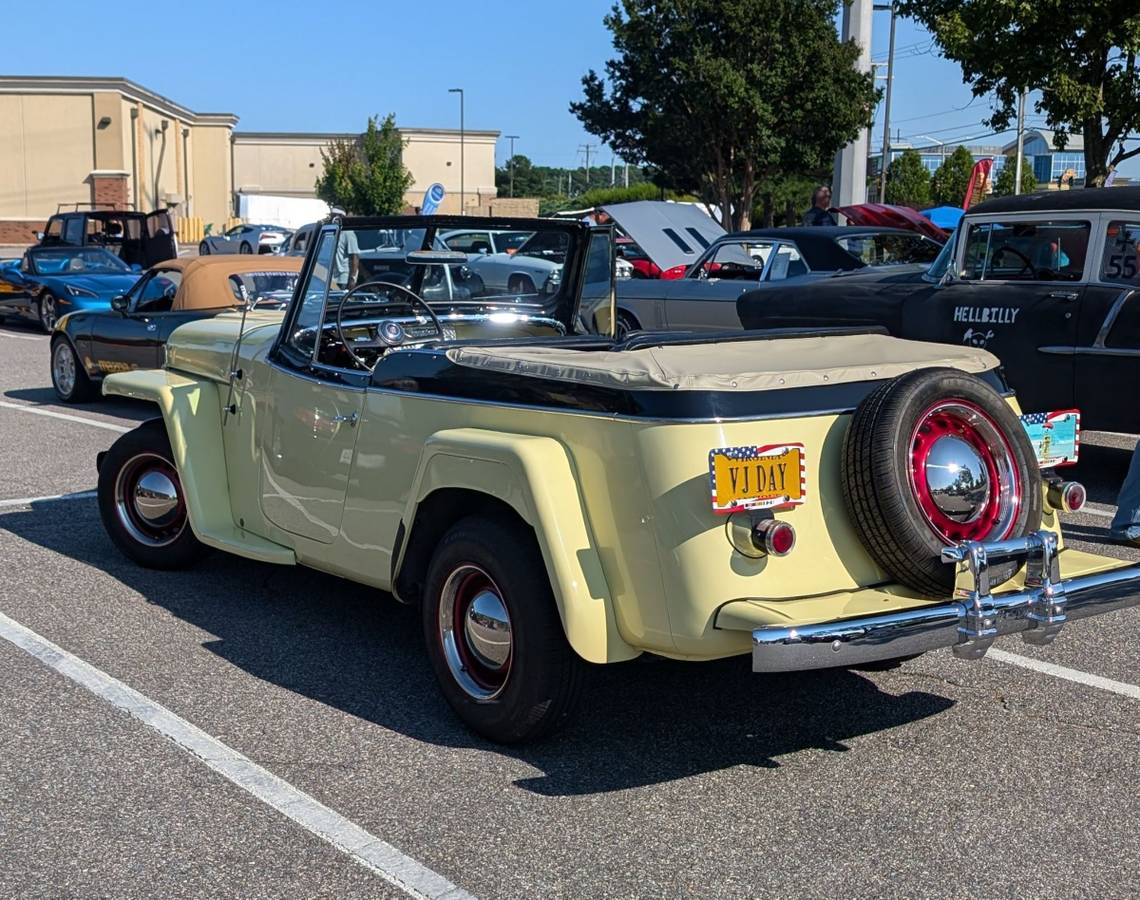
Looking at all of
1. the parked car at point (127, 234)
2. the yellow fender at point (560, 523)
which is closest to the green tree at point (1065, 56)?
the yellow fender at point (560, 523)

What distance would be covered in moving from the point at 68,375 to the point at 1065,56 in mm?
10636

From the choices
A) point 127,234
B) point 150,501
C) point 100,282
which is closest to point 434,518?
point 150,501

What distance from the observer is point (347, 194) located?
6569 centimetres

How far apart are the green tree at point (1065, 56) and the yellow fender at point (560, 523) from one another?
11.9 metres

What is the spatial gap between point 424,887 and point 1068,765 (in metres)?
2.06

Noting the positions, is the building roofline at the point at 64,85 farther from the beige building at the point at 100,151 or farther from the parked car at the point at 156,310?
the parked car at the point at 156,310

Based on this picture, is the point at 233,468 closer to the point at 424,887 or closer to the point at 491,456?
the point at 491,456

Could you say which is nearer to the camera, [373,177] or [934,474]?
[934,474]

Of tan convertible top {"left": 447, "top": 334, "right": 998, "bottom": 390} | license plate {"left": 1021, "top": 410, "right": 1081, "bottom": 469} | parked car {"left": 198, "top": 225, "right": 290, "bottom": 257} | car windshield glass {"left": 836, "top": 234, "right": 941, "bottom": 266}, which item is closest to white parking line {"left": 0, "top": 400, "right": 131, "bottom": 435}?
car windshield glass {"left": 836, "top": 234, "right": 941, "bottom": 266}

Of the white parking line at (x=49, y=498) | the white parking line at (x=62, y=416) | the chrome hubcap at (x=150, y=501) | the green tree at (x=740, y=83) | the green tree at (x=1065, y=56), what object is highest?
the green tree at (x=740, y=83)

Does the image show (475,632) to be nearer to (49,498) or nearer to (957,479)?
(957,479)

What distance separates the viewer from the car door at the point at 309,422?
500cm

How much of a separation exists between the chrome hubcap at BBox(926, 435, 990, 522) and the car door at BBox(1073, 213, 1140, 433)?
14.3ft

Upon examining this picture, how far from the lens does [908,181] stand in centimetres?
6744
